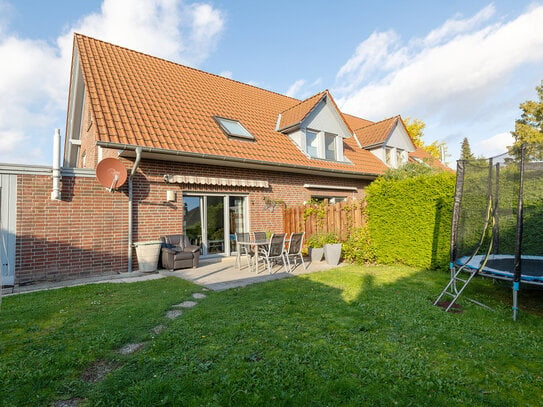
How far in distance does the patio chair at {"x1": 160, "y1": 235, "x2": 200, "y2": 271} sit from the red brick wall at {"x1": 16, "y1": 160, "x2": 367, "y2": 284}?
1.07ft

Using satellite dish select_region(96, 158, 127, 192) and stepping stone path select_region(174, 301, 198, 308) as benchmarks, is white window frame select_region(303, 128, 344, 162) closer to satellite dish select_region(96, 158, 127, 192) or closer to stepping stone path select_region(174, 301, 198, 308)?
satellite dish select_region(96, 158, 127, 192)

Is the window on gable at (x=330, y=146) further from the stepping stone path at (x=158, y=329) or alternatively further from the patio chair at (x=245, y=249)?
the stepping stone path at (x=158, y=329)

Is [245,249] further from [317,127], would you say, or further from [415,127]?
[415,127]

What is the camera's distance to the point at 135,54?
39.6 ft

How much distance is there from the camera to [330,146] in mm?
12789

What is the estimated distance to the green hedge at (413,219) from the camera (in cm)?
727

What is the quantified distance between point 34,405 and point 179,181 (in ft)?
22.1

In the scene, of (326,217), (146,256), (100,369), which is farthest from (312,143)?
(100,369)

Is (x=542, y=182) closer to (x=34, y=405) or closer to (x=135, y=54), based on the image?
(x=34, y=405)

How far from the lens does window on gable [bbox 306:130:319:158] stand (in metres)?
12.1

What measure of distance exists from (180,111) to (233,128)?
1834 millimetres

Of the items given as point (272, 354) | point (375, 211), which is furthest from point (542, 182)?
point (272, 354)

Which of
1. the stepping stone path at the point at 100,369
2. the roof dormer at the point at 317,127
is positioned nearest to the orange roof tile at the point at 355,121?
the roof dormer at the point at 317,127

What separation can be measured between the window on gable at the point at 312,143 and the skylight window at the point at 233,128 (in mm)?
2618
